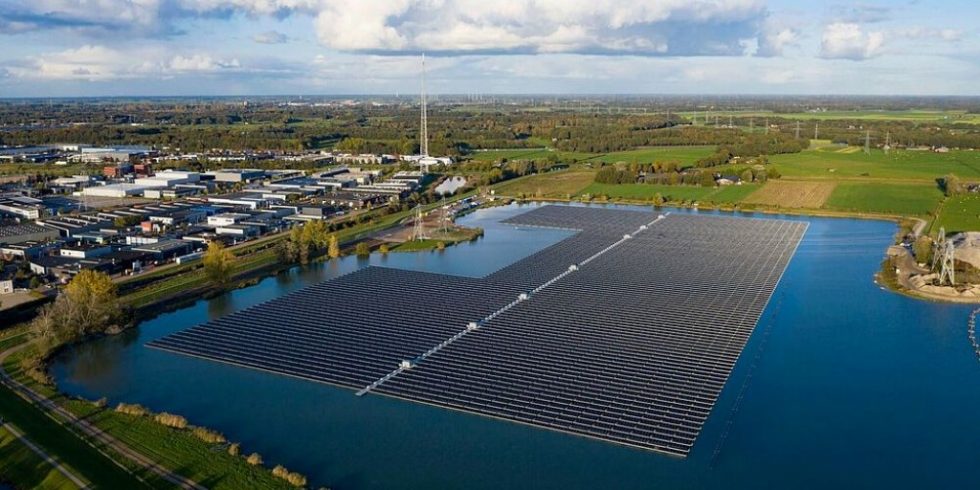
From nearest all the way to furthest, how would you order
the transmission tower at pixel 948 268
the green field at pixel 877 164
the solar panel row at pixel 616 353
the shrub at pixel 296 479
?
the shrub at pixel 296 479 → the solar panel row at pixel 616 353 → the transmission tower at pixel 948 268 → the green field at pixel 877 164

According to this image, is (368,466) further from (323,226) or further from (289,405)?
(323,226)

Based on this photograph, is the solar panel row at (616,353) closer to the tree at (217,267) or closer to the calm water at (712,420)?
the calm water at (712,420)

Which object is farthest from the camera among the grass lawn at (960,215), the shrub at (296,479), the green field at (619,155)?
the green field at (619,155)

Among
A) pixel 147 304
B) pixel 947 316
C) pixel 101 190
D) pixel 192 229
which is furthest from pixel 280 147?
pixel 947 316

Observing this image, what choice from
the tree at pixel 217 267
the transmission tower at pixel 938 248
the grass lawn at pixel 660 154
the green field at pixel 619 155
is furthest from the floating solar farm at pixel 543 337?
the green field at pixel 619 155

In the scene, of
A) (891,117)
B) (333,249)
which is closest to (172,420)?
(333,249)

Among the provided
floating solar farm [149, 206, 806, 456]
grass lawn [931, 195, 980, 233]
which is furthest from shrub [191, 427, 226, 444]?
grass lawn [931, 195, 980, 233]

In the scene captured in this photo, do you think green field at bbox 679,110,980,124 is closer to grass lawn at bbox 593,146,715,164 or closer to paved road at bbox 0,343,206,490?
grass lawn at bbox 593,146,715,164

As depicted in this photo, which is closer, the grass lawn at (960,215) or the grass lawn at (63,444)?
the grass lawn at (63,444)
